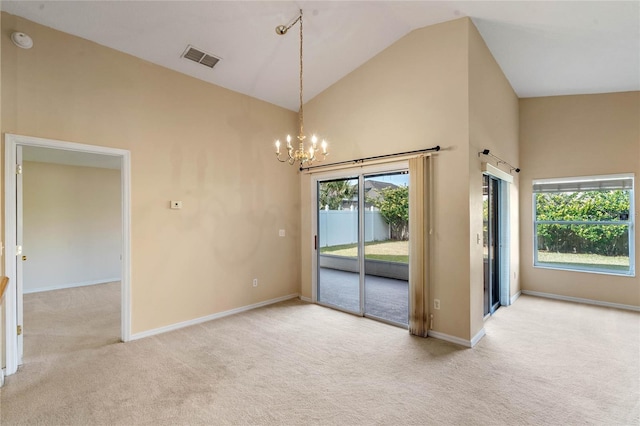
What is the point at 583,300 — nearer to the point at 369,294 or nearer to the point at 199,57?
the point at 369,294

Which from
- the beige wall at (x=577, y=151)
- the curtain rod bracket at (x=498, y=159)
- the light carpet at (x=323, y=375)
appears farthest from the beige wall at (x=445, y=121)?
the beige wall at (x=577, y=151)

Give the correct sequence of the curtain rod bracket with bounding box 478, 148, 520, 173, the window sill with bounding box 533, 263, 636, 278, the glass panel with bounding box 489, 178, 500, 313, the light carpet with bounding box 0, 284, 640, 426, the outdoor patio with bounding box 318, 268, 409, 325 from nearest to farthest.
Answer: the light carpet with bounding box 0, 284, 640, 426 < the curtain rod bracket with bounding box 478, 148, 520, 173 < the outdoor patio with bounding box 318, 268, 409, 325 < the glass panel with bounding box 489, 178, 500, 313 < the window sill with bounding box 533, 263, 636, 278

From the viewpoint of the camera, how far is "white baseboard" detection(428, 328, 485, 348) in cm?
345

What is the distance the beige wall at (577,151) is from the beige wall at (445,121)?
5.24ft

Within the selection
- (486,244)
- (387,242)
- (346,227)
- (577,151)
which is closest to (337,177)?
(346,227)

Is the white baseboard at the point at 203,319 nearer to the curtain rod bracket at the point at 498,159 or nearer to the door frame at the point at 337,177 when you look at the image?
the door frame at the point at 337,177

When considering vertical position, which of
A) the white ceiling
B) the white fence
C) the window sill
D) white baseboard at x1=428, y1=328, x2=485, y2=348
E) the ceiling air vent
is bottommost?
white baseboard at x1=428, y1=328, x2=485, y2=348

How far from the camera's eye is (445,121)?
12.0ft

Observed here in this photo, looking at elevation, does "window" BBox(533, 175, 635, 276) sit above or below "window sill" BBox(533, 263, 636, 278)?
above

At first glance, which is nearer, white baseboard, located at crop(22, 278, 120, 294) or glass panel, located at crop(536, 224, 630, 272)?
glass panel, located at crop(536, 224, 630, 272)

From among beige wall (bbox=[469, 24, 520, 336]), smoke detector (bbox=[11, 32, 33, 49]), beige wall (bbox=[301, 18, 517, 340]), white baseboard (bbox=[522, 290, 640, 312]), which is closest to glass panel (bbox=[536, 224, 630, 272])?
white baseboard (bbox=[522, 290, 640, 312])

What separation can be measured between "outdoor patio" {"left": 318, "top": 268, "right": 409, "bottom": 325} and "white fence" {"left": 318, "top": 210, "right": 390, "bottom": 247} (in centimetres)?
57

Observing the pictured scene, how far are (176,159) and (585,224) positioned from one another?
268 inches

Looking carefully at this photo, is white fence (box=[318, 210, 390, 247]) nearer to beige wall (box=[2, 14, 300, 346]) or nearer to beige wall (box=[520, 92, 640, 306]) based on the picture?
beige wall (box=[2, 14, 300, 346])
